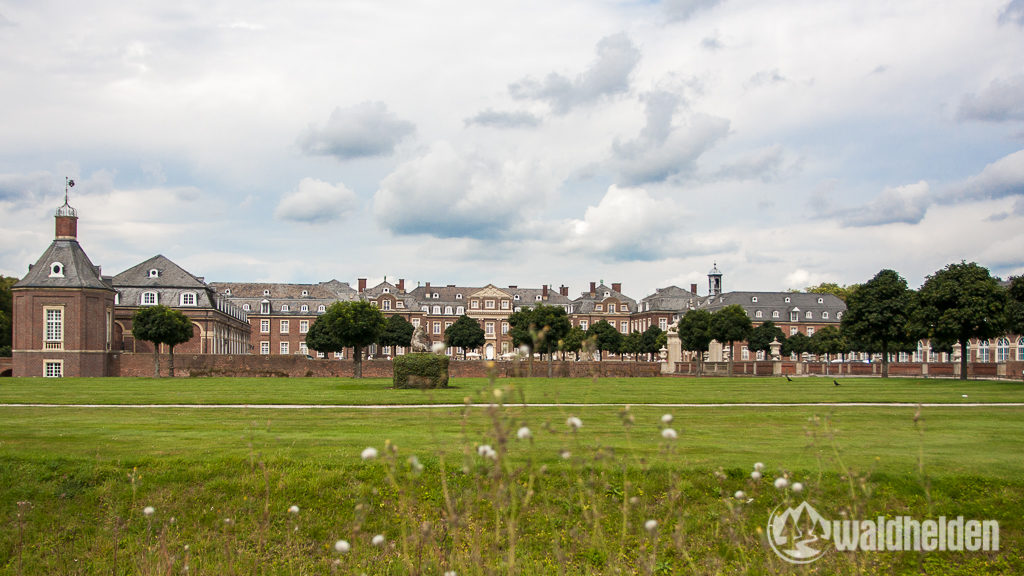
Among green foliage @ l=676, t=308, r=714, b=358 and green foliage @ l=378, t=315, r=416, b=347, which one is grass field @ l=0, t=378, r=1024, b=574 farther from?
green foliage @ l=378, t=315, r=416, b=347

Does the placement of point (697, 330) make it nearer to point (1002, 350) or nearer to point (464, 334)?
point (464, 334)

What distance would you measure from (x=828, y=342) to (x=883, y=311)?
29.8m

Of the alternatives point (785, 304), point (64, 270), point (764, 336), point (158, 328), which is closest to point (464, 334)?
point (764, 336)

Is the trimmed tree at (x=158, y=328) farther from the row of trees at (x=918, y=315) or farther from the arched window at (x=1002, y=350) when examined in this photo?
the arched window at (x=1002, y=350)

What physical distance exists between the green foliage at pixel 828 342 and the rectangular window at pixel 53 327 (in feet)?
227

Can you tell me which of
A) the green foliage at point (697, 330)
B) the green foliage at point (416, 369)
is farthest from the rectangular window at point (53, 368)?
the green foliage at point (697, 330)

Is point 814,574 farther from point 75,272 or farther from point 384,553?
point 75,272

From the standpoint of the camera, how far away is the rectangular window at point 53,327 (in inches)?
2119

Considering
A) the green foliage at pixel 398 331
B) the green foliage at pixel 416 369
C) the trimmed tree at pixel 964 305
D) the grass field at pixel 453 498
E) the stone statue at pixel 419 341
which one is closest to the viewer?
the grass field at pixel 453 498

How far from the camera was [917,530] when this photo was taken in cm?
862

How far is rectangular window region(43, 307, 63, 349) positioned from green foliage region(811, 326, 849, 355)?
227ft

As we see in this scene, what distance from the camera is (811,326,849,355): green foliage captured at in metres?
79.3

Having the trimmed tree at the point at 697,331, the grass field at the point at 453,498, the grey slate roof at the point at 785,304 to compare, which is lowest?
the grass field at the point at 453,498

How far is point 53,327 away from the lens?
5412 centimetres
